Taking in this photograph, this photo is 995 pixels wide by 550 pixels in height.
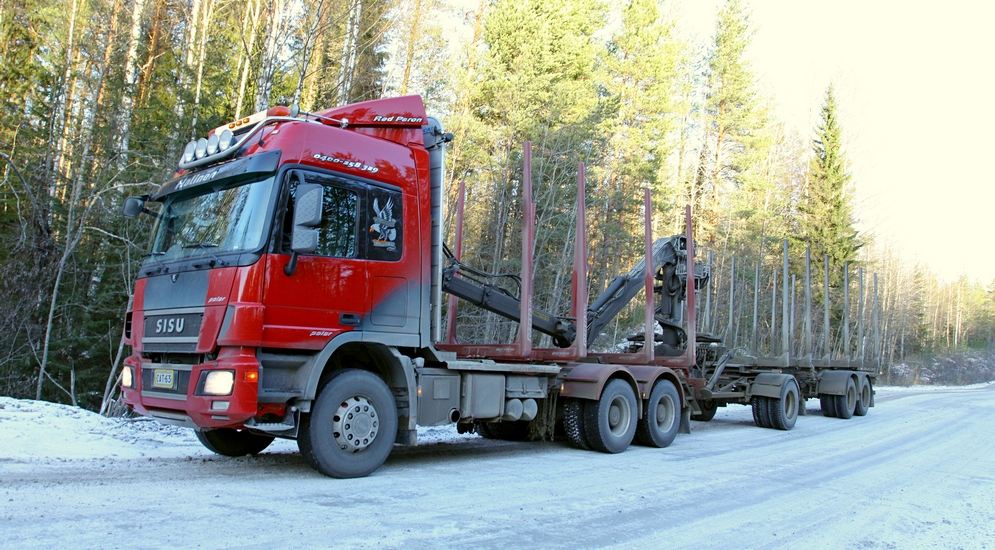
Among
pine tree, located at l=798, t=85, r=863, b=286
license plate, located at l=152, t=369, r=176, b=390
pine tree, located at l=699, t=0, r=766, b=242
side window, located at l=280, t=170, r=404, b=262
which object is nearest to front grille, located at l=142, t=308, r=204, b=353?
license plate, located at l=152, t=369, r=176, b=390

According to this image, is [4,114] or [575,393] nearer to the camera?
[575,393]

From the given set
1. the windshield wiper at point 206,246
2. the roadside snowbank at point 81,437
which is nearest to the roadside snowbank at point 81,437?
the roadside snowbank at point 81,437

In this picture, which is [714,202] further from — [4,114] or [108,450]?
[108,450]

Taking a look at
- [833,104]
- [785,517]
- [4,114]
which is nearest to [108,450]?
[785,517]

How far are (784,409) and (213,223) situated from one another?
10.7 meters

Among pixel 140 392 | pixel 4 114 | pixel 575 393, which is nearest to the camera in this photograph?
pixel 140 392

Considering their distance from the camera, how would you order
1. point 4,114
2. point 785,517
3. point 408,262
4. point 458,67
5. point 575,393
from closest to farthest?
point 785,517 → point 408,262 → point 575,393 → point 4,114 → point 458,67

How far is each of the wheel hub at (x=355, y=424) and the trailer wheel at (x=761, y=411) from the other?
8.96 metres

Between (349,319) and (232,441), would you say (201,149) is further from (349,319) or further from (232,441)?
(232,441)

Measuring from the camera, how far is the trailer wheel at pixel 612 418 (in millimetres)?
8570

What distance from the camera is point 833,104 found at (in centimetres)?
3716

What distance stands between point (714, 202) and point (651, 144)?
805 cm

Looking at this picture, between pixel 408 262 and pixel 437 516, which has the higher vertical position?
pixel 408 262

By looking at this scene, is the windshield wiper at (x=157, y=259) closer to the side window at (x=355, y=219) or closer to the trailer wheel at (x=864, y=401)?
the side window at (x=355, y=219)
